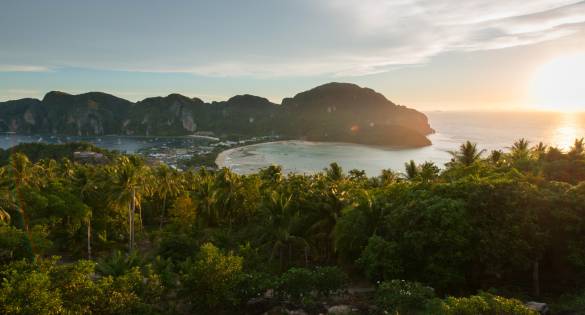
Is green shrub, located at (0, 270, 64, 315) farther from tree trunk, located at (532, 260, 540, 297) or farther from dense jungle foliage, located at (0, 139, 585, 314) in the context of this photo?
tree trunk, located at (532, 260, 540, 297)

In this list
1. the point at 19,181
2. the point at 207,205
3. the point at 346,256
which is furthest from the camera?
the point at 207,205

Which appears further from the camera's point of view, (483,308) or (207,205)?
(207,205)

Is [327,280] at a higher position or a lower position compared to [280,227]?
lower

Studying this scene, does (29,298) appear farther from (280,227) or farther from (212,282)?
(280,227)

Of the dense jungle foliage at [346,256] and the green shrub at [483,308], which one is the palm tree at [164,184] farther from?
the green shrub at [483,308]

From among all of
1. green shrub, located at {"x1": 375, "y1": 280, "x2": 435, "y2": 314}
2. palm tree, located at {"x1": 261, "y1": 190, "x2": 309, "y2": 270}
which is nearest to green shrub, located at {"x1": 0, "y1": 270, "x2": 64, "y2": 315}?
green shrub, located at {"x1": 375, "y1": 280, "x2": 435, "y2": 314}

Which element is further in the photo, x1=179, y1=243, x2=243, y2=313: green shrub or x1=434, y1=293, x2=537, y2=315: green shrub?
x1=179, y1=243, x2=243, y2=313: green shrub

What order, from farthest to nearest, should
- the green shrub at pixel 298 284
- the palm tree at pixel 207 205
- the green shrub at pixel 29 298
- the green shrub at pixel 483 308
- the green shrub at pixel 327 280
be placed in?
the palm tree at pixel 207 205 < the green shrub at pixel 327 280 < the green shrub at pixel 298 284 < the green shrub at pixel 29 298 < the green shrub at pixel 483 308

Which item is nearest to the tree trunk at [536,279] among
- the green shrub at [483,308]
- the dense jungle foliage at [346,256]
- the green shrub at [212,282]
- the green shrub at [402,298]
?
the dense jungle foliage at [346,256]

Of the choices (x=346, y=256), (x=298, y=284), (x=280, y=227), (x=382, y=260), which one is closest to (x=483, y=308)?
(x=298, y=284)
